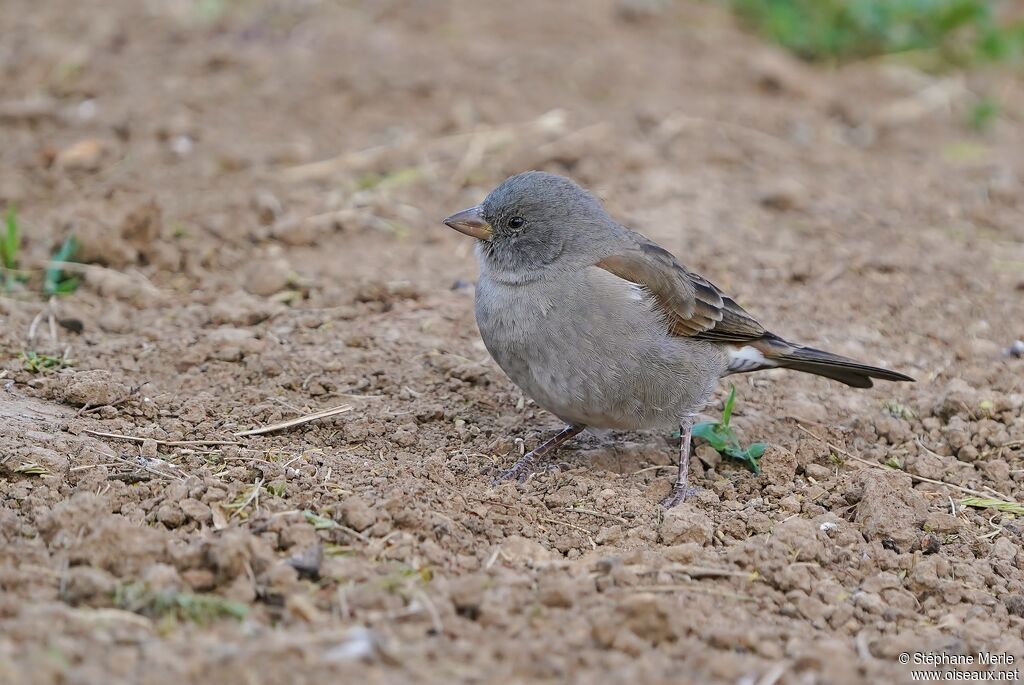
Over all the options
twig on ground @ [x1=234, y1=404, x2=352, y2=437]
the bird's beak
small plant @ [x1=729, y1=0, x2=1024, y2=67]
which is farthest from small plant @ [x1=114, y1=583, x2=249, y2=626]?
small plant @ [x1=729, y1=0, x2=1024, y2=67]

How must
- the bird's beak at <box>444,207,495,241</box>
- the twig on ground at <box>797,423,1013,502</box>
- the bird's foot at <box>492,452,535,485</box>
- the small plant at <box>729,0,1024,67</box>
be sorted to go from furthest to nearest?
the small plant at <box>729,0,1024,67</box>
the bird's beak at <box>444,207,495,241</box>
the twig on ground at <box>797,423,1013,502</box>
the bird's foot at <box>492,452,535,485</box>

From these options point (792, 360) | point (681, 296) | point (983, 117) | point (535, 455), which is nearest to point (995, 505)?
point (792, 360)

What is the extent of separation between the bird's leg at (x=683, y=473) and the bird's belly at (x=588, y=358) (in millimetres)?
121

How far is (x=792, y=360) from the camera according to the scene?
18.4 ft

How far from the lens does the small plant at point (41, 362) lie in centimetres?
534

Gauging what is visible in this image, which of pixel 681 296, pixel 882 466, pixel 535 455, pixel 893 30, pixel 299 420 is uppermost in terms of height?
pixel 893 30

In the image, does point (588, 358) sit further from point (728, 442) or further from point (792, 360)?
point (792, 360)

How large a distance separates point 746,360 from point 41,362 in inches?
129

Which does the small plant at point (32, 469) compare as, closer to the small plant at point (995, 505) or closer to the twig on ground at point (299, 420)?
the twig on ground at point (299, 420)

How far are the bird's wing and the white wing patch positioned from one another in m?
0.06

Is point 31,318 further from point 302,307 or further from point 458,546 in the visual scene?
point 458,546

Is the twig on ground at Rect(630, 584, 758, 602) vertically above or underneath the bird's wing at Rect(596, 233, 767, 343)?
underneath

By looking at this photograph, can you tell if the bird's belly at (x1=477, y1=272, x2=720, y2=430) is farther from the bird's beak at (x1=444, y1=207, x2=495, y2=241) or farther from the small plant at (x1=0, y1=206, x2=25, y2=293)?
the small plant at (x1=0, y1=206, x2=25, y2=293)

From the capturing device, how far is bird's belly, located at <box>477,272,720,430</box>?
4977mm
